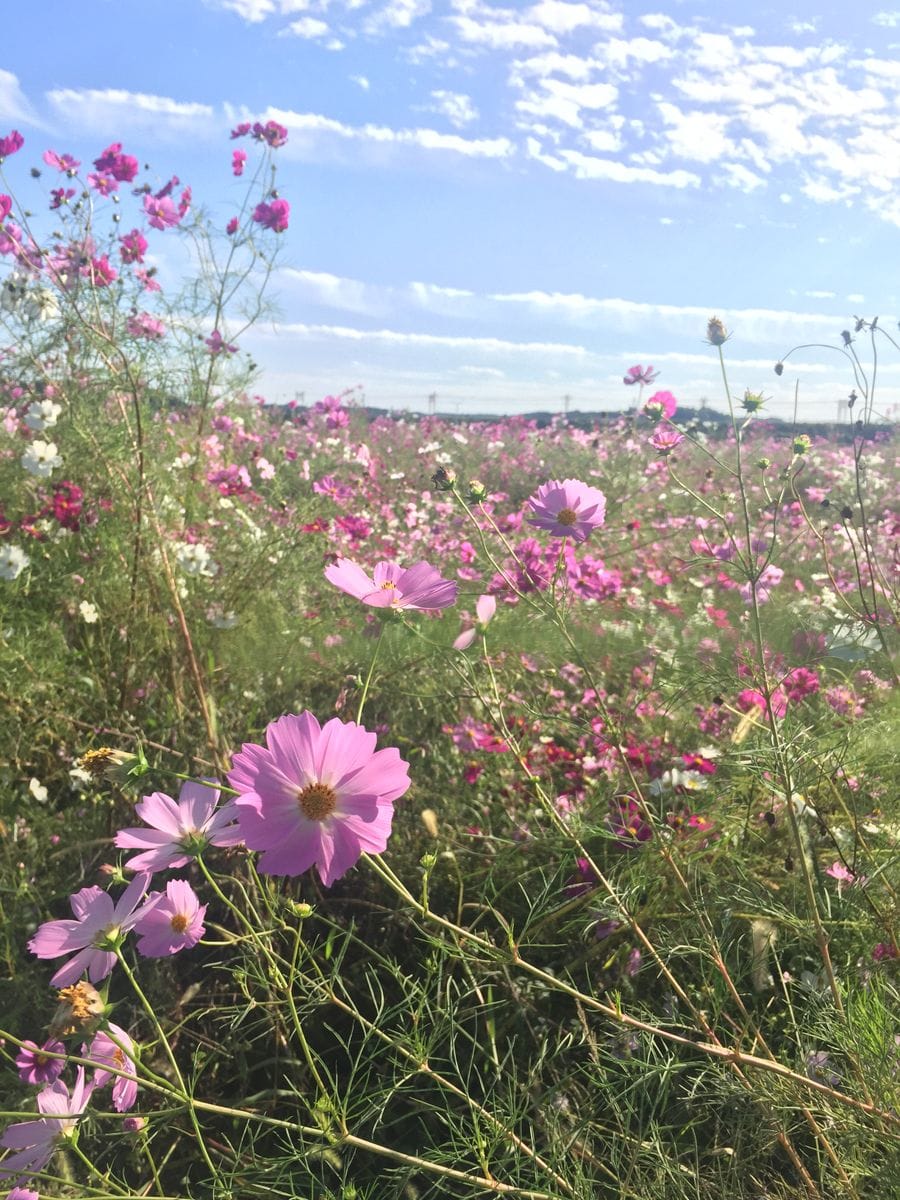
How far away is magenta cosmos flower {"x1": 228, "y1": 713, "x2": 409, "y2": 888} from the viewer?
0.65 m

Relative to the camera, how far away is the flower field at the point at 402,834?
2.72 feet

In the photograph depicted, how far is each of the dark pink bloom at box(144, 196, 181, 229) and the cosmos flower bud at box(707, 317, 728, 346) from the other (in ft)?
6.80

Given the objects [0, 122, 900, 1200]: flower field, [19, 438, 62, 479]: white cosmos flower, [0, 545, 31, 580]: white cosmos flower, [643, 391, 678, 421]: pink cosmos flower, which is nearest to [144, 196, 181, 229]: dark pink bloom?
[0, 122, 900, 1200]: flower field

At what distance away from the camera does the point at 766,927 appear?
1243mm

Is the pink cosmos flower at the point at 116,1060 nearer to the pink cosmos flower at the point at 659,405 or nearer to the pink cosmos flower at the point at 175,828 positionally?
the pink cosmos flower at the point at 175,828

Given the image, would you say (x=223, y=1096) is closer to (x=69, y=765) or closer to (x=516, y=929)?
(x=516, y=929)

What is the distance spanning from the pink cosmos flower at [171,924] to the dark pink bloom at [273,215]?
2410 millimetres

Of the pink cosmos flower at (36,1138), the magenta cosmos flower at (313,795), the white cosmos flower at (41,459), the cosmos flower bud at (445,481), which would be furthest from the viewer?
the white cosmos flower at (41,459)

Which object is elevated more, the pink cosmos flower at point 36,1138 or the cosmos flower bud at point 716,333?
the cosmos flower bud at point 716,333

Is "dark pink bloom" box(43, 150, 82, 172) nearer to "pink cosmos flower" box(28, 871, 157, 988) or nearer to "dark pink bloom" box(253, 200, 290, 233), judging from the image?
"dark pink bloom" box(253, 200, 290, 233)

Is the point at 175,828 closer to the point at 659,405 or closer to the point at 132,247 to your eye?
the point at 659,405

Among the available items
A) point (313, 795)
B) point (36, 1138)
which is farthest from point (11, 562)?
point (313, 795)

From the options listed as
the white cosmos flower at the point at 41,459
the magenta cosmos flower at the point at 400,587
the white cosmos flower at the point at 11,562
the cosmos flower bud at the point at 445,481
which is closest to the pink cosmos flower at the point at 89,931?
the magenta cosmos flower at the point at 400,587

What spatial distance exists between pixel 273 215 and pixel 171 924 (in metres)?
2.46
